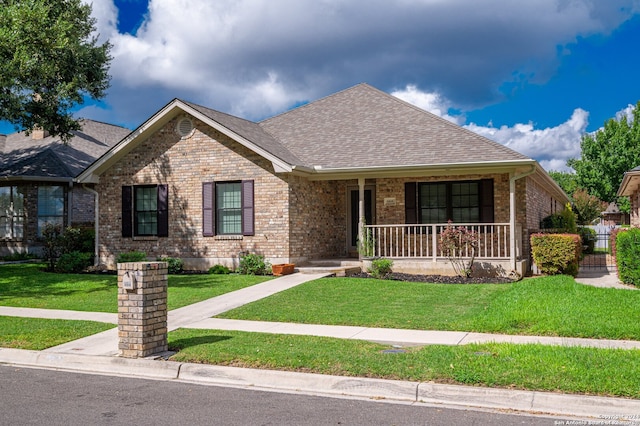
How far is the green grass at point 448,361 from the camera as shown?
645 cm

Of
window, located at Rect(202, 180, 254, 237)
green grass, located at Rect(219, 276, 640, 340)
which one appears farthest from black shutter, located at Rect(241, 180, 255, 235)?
green grass, located at Rect(219, 276, 640, 340)

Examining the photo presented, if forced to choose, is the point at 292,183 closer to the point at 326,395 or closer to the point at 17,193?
the point at 326,395

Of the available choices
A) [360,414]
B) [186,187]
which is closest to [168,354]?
[360,414]

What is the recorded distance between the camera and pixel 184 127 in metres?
19.3

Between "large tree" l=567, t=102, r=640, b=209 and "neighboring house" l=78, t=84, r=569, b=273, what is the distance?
31.4 metres

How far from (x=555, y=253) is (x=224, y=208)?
971 centimetres

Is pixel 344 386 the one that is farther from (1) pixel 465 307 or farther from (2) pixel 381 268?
(2) pixel 381 268

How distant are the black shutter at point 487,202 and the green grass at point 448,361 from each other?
9.95m

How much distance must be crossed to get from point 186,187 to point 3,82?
5.87 meters

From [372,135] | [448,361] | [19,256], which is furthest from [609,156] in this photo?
[448,361]

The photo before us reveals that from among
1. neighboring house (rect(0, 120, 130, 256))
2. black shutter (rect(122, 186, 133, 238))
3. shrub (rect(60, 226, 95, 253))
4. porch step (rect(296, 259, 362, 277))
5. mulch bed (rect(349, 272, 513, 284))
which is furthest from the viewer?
neighboring house (rect(0, 120, 130, 256))

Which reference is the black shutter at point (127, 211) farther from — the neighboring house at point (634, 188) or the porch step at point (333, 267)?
the neighboring house at point (634, 188)

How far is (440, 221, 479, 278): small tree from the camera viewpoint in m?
16.4

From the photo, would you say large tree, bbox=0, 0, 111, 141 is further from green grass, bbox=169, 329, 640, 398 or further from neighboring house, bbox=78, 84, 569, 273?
green grass, bbox=169, 329, 640, 398
